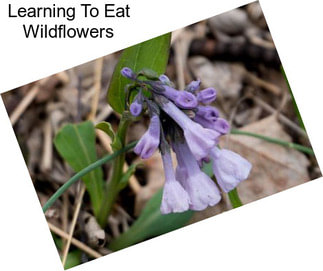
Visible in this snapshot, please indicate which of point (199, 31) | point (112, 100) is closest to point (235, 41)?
point (199, 31)

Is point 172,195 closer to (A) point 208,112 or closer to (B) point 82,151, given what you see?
(A) point 208,112

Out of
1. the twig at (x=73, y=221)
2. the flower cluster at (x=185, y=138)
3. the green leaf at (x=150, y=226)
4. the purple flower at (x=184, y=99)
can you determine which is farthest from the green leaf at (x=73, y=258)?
the purple flower at (x=184, y=99)

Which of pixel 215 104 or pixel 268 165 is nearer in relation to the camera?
pixel 268 165

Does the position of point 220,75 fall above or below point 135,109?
above

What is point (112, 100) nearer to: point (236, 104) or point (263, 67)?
point (236, 104)

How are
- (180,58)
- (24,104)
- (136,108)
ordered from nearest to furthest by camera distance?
(136,108) → (24,104) → (180,58)

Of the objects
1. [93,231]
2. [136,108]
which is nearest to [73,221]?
[93,231]

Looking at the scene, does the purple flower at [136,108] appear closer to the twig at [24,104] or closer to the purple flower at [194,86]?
the purple flower at [194,86]

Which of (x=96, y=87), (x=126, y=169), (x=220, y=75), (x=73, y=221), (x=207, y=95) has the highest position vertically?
(x=96, y=87)

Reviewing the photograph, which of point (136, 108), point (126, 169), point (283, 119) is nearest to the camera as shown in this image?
point (136, 108)
